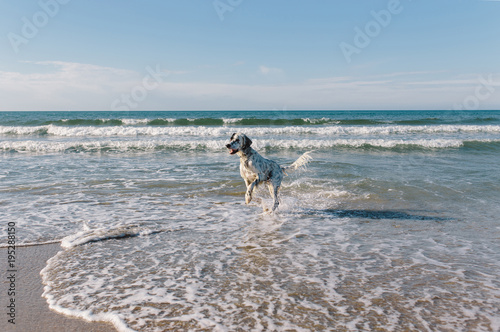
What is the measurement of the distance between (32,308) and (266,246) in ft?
9.45

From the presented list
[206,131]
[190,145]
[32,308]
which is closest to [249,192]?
[32,308]

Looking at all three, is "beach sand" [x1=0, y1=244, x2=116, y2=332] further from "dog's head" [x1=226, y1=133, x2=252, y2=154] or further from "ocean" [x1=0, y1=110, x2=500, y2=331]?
"dog's head" [x1=226, y1=133, x2=252, y2=154]

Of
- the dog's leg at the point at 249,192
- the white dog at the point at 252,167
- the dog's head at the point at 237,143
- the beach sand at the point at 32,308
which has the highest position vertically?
the dog's head at the point at 237,143

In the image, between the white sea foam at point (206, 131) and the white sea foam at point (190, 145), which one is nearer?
the white sea foam at point (190, 145)

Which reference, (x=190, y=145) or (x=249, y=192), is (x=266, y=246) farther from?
(x=190, y=145)

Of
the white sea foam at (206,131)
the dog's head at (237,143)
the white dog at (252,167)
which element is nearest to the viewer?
the dog's head at (237,143)

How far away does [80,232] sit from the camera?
543 centimetres

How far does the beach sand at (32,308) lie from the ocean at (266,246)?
4.0 inches

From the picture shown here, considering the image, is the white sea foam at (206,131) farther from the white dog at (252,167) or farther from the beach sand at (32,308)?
the beach sand at (32,308)

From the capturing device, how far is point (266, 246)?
4973 mm

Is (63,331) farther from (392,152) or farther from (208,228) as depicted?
(392,152)

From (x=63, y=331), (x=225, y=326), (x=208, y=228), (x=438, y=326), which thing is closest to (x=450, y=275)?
(x=438, y=326)

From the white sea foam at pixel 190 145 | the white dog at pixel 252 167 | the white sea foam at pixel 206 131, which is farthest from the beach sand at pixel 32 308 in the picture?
the white sea foam at pixel 206 131

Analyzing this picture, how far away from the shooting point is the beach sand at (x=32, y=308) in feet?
9.89
